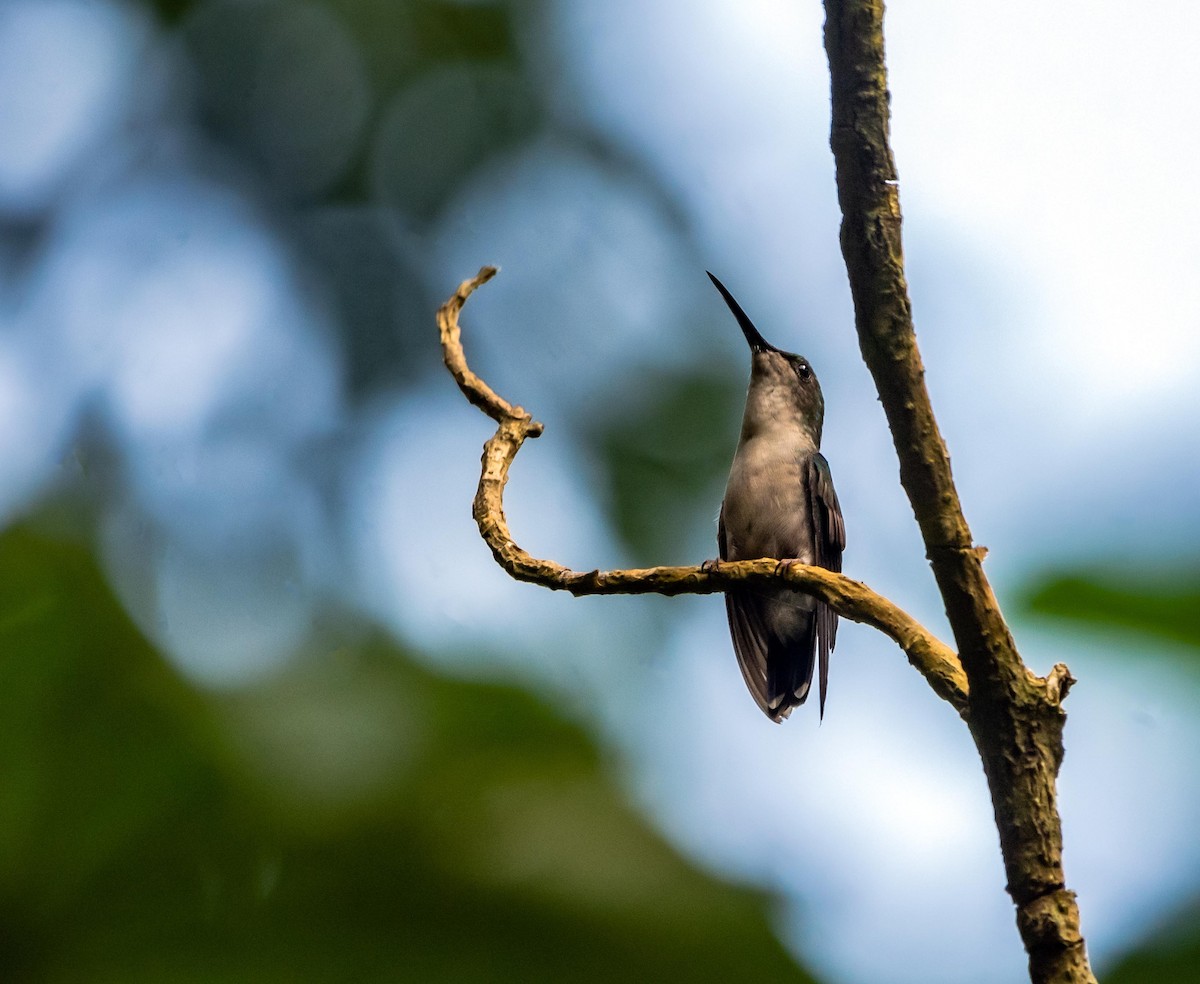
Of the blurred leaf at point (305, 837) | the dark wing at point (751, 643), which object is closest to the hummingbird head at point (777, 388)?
the dark wing at point (751, 643)

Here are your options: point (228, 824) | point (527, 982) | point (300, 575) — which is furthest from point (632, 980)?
point (300, 575)

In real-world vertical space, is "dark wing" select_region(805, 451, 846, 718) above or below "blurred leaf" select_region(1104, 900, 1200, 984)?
above

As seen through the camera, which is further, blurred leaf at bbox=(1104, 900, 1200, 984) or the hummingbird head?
the hummingbird head

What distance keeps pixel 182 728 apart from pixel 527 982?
144 cm

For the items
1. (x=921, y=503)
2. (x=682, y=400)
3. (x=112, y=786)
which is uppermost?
(x=682, y=400)

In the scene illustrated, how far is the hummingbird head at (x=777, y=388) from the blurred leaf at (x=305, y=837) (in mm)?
1492

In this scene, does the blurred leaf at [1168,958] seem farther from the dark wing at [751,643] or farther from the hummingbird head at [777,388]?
the hummingbird head at [777,388]

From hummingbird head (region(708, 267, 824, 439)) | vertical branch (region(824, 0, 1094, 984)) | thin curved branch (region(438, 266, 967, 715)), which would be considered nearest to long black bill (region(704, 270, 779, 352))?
hummingbird head (region(708, 267, 824, 439))

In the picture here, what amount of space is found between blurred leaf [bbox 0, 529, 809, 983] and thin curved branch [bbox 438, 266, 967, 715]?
1849mm

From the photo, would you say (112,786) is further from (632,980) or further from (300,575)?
(632,980)

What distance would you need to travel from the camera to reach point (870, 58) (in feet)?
5.43

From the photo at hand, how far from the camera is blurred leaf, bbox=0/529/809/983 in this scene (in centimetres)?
378

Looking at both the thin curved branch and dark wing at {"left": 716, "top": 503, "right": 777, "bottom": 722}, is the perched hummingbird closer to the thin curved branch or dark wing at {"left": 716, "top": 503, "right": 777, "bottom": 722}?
dark wing at {"left": 716, "top": 503, "right": 777, "bottom": 722}

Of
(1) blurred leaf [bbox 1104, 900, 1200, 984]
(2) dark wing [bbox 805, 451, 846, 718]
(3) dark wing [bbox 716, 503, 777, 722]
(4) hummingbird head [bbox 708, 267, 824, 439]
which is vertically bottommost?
(1) blurred leaf [bbox 1104, 900, 1200, 984]
